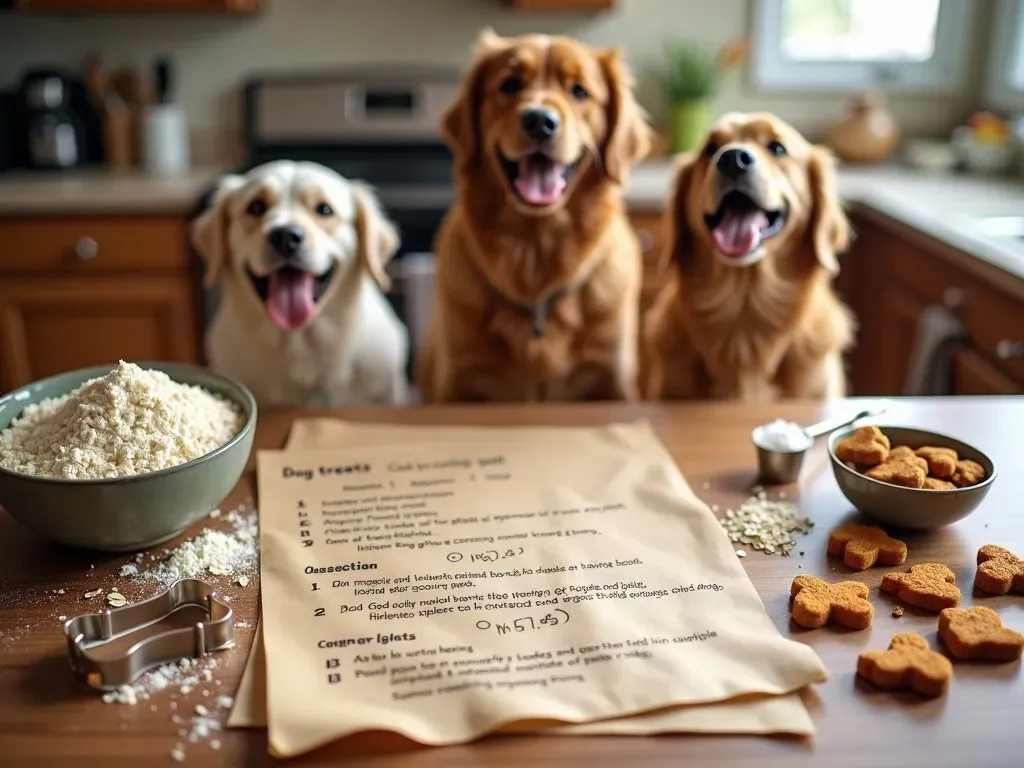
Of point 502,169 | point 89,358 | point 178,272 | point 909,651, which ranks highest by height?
point 502,169

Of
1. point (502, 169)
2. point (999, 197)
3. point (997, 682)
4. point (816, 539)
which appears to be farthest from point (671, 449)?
point (999, 197)

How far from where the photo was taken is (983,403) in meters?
1.34

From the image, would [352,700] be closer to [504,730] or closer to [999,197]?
[504,730]

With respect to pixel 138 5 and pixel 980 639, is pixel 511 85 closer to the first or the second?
pixel 980 639

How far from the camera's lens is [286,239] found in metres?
1.54

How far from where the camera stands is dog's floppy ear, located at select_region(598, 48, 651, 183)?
175cm

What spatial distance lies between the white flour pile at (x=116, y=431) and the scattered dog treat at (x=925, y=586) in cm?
69

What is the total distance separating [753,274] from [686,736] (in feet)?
3.45

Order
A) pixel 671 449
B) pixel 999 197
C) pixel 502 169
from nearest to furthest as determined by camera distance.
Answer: pixel 671 449 < pixel 502 169 < pixel 999 197

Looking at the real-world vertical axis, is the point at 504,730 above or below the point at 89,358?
above

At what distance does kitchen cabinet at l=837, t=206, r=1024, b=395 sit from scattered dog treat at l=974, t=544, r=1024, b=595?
1.04 metres

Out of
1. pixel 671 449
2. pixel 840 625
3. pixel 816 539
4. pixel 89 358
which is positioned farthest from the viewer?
pixel 89 358

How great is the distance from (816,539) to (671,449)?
0.87 feet

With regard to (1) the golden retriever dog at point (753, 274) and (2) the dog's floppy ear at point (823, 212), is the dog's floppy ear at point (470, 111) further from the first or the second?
(2) the dog's floppy ear at point (823, 212)
